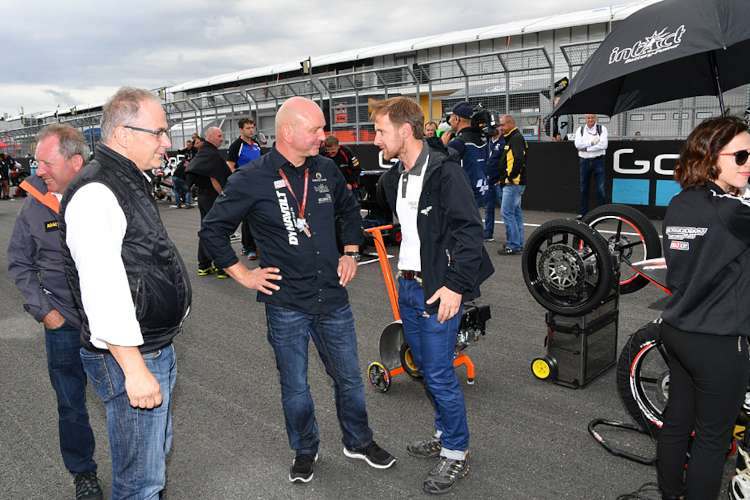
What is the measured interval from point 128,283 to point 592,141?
947 centimetres

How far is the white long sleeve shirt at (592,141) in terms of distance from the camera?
982 cm

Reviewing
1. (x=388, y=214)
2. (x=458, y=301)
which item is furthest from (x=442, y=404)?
(x=388, y=214)

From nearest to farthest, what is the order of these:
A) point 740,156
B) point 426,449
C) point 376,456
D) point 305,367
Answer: point 740,156, point 305,367, point 376,456, point 426,449

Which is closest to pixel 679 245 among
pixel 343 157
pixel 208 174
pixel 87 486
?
pixel 87 486

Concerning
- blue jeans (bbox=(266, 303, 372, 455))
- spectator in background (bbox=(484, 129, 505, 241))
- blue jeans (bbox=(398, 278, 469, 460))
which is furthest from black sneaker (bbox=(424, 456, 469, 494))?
spectator in background (bbox=(484, 129, 505, 241))

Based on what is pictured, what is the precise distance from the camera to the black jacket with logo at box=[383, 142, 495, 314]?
2.66 metres

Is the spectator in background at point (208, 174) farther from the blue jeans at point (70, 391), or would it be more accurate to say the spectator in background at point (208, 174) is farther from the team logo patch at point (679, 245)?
the team logo patch at point (679, 245)

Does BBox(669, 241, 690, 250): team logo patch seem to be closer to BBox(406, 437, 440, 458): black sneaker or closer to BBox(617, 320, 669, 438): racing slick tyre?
BBox(617, 320, 669, 438): racing slick tyre

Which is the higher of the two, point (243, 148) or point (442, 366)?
point (243, 148)

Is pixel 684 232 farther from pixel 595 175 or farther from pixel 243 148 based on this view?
pixel 595 175

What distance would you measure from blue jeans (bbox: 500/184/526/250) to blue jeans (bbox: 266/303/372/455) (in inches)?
222

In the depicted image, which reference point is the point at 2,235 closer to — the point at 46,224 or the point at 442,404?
the point at 46,224

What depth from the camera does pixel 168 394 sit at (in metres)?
2.25

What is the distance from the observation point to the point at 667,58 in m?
2.85
